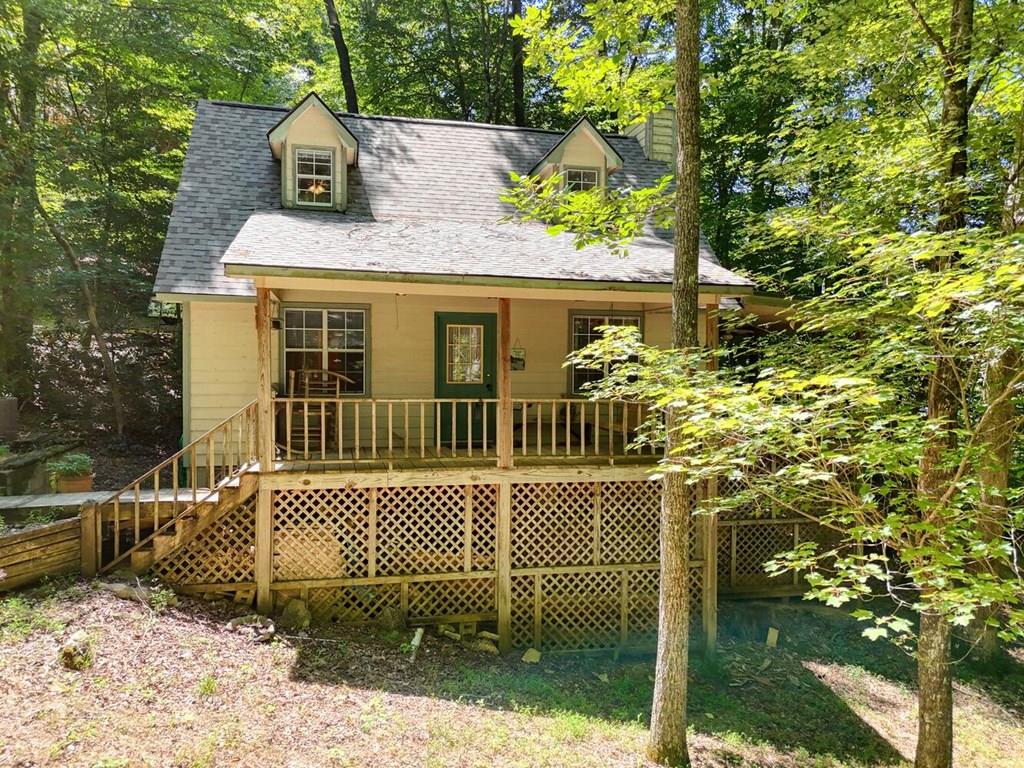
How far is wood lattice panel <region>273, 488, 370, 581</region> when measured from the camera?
711cm

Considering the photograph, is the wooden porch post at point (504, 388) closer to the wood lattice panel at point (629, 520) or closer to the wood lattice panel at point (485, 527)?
the wood lattice panel at point (485, 527)

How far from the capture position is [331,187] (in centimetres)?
998

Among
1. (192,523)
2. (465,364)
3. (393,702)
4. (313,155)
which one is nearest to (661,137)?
(465,364)

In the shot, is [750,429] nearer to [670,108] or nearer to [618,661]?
[618,661]

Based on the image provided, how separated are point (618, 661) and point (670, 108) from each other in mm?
11406

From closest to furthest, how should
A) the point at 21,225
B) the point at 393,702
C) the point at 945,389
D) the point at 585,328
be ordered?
the point at 945,389, the point at 393,702, the point at 585,328, the point at 21,225

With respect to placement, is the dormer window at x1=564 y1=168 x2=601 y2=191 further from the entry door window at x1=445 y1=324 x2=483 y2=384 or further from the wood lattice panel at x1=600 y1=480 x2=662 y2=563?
the wood lattice panel at x1=600 y1=480 x2=662 y2=563

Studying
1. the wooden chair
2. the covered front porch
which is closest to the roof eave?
the covered front porch

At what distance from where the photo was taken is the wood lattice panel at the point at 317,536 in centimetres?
711

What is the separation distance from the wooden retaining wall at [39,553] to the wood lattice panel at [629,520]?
6.24m

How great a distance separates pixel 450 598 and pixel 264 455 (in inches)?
118

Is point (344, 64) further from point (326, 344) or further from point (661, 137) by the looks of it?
point (326, 344)

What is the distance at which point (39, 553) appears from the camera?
19.6 feet

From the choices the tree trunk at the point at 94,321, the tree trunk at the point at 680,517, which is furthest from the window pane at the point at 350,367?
the tree trunk at the point at 94,321
